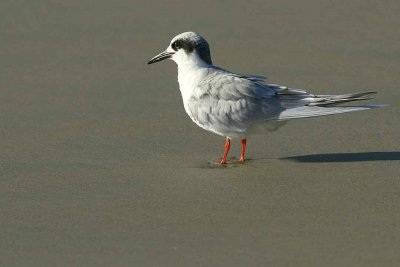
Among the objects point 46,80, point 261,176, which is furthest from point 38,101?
point 261,176

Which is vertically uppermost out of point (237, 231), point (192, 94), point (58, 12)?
point (58, 12)

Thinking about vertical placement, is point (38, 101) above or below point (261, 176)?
above

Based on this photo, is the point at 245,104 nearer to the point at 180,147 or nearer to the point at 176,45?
the point at 180,147

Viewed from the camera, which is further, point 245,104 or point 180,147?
point 180,147

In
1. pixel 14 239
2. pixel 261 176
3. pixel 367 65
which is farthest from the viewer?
pixel 367 65

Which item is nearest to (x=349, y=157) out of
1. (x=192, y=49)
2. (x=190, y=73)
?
(x=190, y=73)

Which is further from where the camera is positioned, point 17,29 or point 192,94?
point 17,29

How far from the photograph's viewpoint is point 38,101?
8.01 metres

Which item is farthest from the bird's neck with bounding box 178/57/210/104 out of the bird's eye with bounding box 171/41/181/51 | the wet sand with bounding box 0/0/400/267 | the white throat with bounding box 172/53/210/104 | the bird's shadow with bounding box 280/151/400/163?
the bird's shadow with bounding box 280/151/400/163

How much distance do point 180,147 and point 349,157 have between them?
108 centimetres

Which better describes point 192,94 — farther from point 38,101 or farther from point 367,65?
point 367,65

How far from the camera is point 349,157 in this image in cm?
697

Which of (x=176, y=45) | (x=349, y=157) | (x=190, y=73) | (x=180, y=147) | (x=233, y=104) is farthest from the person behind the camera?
(x=176, y=45)

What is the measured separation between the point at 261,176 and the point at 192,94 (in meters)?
0.87
